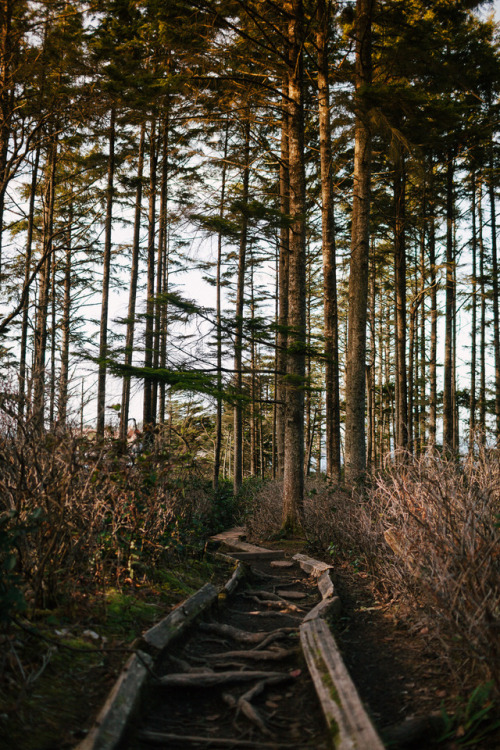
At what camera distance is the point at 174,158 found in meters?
18.9

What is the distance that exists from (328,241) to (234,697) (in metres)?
10.4

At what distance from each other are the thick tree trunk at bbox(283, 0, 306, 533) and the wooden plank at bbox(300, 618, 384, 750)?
568 centimetres

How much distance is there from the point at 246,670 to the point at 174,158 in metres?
18.3

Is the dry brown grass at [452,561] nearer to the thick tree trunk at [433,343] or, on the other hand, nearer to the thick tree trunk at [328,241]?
the thick tree trunk at [328,241]

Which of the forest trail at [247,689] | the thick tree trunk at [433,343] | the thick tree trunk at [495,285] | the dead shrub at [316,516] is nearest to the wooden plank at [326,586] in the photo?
the forest trail at [247,689]

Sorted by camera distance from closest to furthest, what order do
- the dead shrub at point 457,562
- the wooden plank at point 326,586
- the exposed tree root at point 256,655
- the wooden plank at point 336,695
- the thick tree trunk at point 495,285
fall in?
the wooden plank at point 336,695
the dead shrub at point 457,562
the exposed tree root at point 256,655
the wooden plank at point 326,586
the thick tree trunk at point 495,285

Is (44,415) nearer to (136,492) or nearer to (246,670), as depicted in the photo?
(136,492)

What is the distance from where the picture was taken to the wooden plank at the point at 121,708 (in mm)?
2627

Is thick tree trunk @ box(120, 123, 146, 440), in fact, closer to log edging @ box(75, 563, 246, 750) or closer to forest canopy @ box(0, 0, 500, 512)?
forest canopy @ box(0, 0, 500, 512)

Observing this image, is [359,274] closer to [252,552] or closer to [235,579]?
[252,552]

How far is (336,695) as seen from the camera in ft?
9.93

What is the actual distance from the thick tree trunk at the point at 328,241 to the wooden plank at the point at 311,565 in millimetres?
3484

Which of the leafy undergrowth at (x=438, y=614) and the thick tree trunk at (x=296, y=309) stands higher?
the thick tree trunk at (x=296, y=309)

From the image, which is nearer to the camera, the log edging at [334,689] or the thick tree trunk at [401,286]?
the log edging at [334,689]
